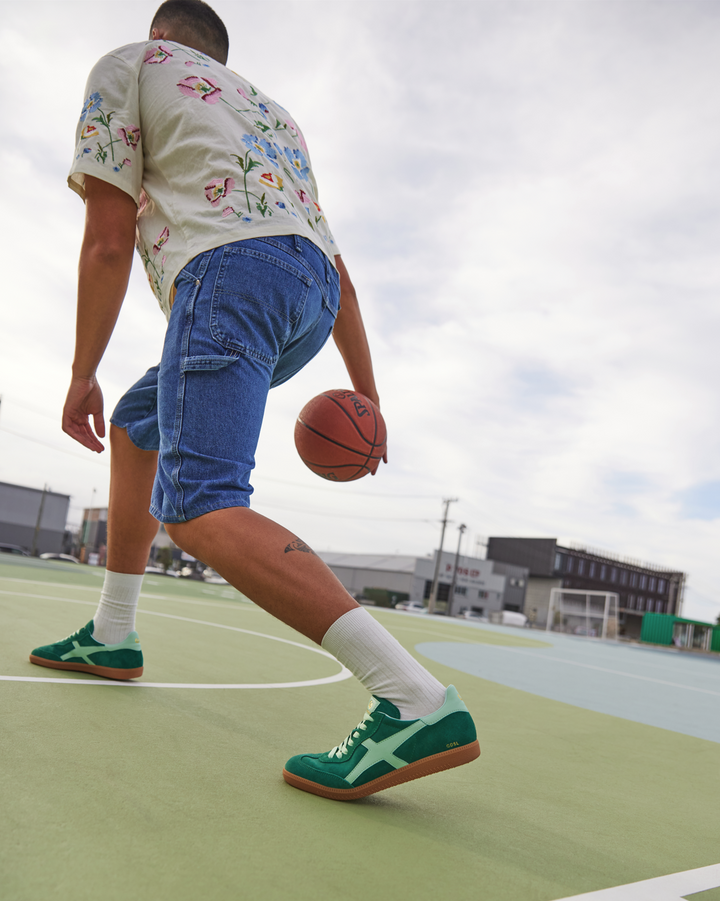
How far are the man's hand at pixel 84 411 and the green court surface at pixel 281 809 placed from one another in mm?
751

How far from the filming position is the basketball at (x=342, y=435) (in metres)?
2.25

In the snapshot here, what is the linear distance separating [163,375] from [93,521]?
89024 millimetres

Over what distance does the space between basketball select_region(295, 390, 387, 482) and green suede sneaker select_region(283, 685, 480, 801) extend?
0.99 m

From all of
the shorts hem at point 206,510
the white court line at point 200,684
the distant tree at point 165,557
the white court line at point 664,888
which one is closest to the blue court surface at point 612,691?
the white court line at point 200,684

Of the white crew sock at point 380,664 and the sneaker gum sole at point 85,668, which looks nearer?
the white crew sock at point 380,664

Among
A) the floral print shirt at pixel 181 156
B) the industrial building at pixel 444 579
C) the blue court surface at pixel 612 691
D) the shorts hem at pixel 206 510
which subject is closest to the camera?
the shorts hem at pixel 206 510

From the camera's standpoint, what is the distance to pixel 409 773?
4.58 ft

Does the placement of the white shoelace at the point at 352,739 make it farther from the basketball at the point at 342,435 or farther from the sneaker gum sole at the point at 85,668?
the sneaker gum sole at the point at 85,668

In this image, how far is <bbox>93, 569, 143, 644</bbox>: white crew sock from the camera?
2.30m

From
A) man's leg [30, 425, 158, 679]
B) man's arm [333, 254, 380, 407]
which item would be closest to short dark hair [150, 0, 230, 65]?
man's arm [333, 254, 380, 407]

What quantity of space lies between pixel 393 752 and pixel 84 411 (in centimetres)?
128

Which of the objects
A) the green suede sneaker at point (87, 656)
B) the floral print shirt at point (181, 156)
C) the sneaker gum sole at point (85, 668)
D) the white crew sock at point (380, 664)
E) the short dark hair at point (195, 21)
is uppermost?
the short dark hair at point (195, 21)

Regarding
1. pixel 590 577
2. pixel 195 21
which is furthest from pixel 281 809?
pixel 590 577

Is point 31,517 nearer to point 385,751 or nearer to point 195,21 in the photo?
point 195,21
